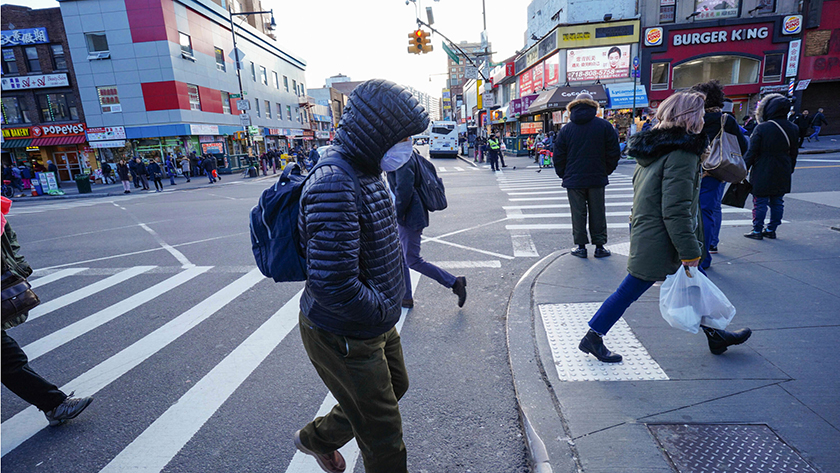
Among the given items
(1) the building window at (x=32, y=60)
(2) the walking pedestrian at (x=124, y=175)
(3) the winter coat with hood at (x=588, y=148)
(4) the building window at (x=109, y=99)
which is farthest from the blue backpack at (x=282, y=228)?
(1) the building window at (x=32, y=60)

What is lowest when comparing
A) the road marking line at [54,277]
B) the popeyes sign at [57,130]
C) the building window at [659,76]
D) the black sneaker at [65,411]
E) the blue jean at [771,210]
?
the road marking line at [54,277]

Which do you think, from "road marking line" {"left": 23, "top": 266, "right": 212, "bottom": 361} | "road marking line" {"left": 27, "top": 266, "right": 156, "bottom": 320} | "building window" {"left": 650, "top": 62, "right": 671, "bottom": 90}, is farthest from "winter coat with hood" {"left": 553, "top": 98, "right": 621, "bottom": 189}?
"building window" {"left": 650, "top": 62, "right": 671, "bottom": 90}

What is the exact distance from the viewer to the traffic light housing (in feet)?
61.7

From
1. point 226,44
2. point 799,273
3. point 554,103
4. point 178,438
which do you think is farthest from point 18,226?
point 226,44

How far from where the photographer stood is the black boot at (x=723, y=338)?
334cm

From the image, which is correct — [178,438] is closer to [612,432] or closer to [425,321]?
[425,321]

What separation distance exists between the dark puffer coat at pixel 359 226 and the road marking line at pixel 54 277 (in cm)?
706

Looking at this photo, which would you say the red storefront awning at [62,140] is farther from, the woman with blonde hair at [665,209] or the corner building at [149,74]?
the woman with blonde hair at [665,209]

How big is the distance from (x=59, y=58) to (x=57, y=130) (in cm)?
488

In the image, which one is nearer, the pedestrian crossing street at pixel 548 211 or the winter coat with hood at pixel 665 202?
the winter coat with hood at pixel 665 202

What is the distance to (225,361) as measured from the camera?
4.01 metres

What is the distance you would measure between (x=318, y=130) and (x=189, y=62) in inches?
1463

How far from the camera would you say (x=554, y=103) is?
90.1 ft

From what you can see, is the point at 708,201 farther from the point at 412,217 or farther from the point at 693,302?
the point at 412,217
